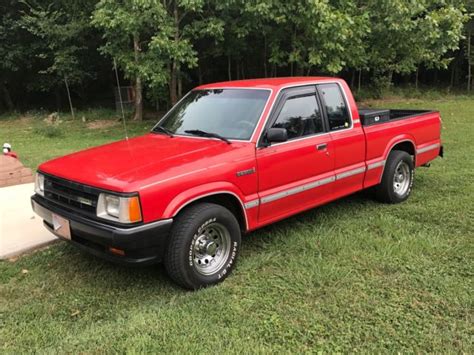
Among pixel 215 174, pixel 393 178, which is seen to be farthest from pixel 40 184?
pixel 393 178

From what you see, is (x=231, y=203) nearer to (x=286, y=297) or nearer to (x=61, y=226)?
(x=286, y=297)

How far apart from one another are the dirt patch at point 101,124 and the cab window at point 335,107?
1273cm

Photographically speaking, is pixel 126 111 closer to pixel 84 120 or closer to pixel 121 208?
pixel 84 120

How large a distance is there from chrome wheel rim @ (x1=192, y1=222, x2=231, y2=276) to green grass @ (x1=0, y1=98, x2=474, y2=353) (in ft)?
0.66

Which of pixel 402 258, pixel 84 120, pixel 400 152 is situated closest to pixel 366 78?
pixel 84 120

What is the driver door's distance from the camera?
4.29 meters

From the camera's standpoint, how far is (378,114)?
570 centimetres

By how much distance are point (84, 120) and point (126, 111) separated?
2.13 m

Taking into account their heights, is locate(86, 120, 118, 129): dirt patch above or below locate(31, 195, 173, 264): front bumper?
below

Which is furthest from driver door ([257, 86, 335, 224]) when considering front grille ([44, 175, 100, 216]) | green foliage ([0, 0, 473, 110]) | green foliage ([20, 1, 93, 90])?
green foliage ([20, 1, 93, 90])

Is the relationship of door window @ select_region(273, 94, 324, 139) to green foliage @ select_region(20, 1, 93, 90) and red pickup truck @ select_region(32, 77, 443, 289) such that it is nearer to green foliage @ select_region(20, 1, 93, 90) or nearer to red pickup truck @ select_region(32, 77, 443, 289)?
red pickup truck @ select_region(32, 77, 443, 289)

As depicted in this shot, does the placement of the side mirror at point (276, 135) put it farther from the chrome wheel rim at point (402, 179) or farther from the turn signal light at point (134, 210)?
the chrome wheel rim at point (402, 179)

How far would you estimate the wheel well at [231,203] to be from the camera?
3982 mm

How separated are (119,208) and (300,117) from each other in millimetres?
2239
